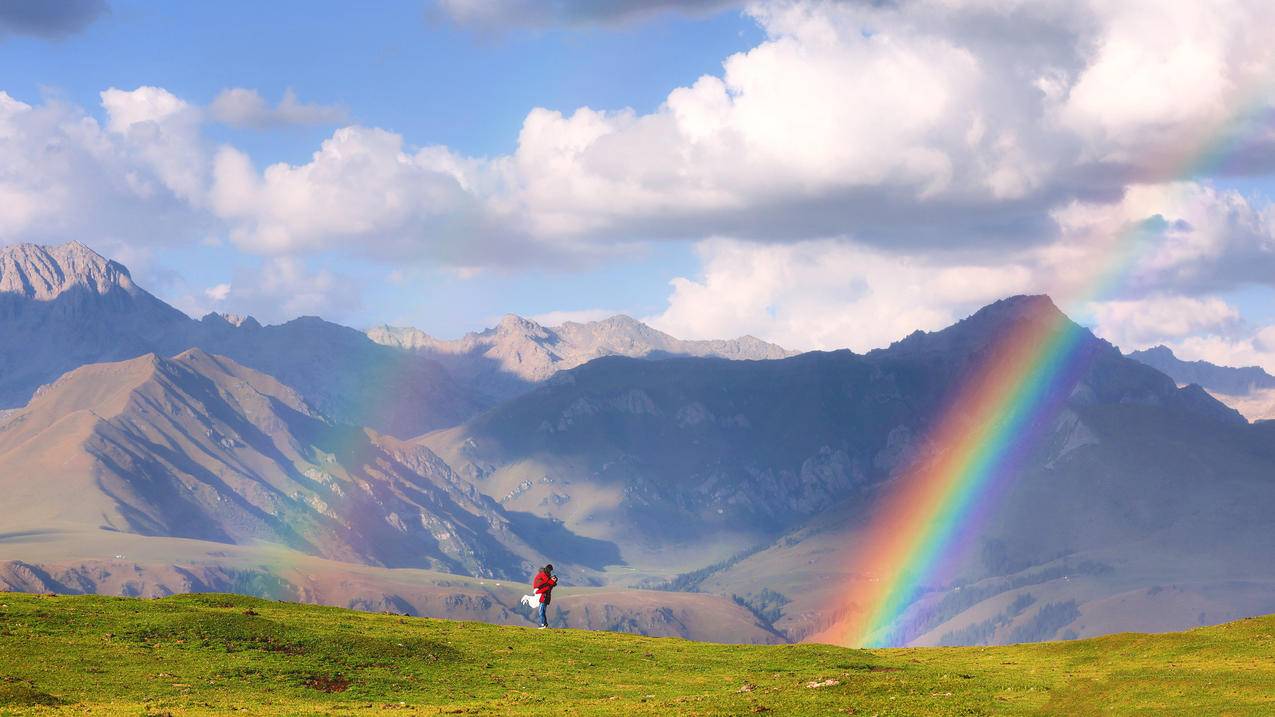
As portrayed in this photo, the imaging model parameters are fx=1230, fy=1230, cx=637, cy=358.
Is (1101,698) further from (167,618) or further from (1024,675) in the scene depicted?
(167,618)

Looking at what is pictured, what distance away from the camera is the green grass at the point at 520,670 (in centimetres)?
6531

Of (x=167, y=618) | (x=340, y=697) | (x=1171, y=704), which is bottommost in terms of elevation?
(x=1171, y=704)

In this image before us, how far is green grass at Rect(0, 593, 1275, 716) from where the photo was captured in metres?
65.3

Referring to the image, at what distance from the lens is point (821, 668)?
82.4m

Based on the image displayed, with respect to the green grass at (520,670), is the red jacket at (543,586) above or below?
above

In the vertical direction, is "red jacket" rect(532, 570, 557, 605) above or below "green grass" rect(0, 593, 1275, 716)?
above

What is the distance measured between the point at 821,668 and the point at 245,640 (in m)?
38.0

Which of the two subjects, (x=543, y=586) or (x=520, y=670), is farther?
(x=543, y=586)

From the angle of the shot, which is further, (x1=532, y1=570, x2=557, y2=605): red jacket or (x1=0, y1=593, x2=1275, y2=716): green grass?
(x1=532, y1=570, x2=557, y2=605): red jacket

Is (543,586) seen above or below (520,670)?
above

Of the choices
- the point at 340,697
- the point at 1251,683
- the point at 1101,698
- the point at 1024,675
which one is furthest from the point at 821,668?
the point at 340,697

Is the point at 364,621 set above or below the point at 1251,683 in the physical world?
above

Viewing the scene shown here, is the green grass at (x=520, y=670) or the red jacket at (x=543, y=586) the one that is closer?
the green grass at (x=520, y=670)

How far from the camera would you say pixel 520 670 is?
79.1 meters
